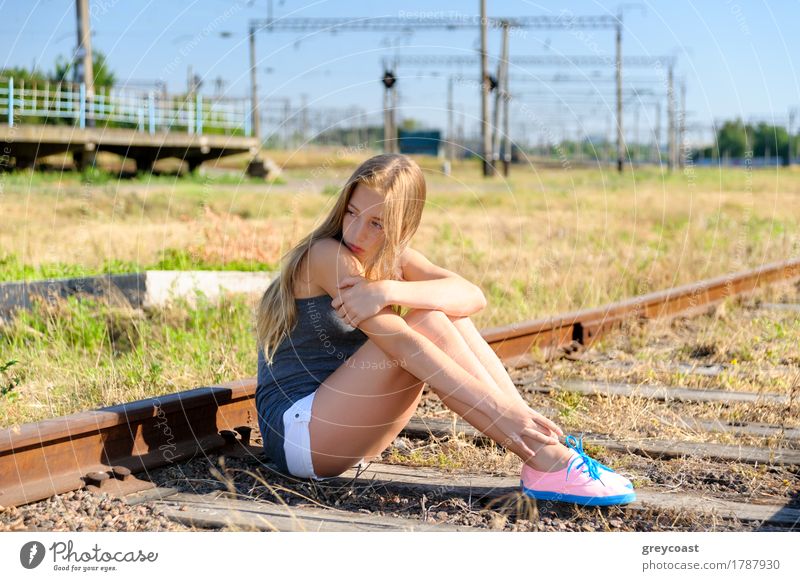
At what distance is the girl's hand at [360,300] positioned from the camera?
2.97m

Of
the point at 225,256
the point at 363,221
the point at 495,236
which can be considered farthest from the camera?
the point at 495,236

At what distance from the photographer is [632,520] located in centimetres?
287

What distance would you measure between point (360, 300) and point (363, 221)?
10.7 inches

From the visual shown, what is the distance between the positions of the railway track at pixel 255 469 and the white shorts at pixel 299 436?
66mm

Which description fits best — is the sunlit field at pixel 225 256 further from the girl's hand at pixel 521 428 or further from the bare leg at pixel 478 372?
the girl's hand at pixel 521 428

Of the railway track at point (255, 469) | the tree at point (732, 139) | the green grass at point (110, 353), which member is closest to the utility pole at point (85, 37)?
the green grass at point (110, 353)

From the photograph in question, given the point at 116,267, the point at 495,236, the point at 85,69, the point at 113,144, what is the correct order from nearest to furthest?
the point at 116,267, the point at 495,236, the point at 85,69, the point at 113,144

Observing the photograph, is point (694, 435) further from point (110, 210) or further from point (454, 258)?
point (110, 210)

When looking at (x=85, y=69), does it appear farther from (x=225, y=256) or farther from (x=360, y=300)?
(x=360, y=300)

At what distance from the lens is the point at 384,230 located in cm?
311

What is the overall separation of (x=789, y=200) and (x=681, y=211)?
4.09 m

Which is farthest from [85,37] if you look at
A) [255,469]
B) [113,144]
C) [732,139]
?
[732,139]

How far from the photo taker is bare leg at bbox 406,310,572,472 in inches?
115
